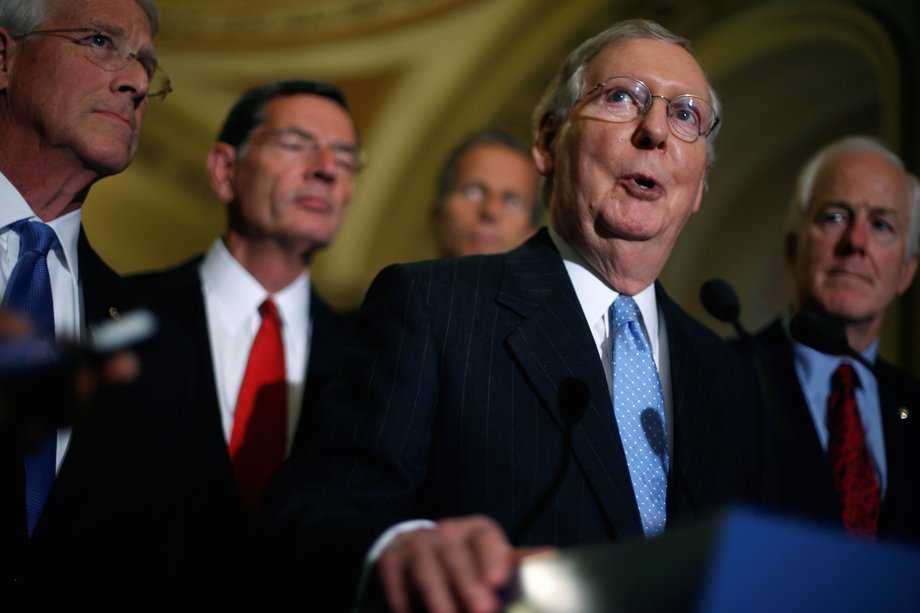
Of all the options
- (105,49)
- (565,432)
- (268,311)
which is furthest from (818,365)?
(105,49)

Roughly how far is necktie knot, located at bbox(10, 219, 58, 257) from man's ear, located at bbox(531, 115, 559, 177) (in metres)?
0.93

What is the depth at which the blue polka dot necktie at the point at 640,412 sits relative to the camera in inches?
67.4

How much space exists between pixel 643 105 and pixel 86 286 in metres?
1.08

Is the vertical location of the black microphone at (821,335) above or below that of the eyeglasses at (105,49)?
below

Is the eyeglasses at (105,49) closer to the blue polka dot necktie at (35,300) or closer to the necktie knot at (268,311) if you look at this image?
the blue polka dot necktie at (35,300)

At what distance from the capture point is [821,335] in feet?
6.33

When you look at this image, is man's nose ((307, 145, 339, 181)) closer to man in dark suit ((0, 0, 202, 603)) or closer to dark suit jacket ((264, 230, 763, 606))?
man in dark suit ((0, 0, 202, 603))

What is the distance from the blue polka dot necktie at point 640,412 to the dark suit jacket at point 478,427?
30 mm

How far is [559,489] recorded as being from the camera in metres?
1.61

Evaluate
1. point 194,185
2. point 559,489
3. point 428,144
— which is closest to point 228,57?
point 194,185

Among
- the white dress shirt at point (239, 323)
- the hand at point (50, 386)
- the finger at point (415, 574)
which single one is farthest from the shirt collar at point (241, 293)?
the hand at point (50, 386)

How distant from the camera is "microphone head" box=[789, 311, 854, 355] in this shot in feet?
6.31

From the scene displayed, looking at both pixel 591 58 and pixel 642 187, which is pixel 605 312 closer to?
pixel 642 187

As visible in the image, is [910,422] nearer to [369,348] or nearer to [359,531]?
[369,348]
